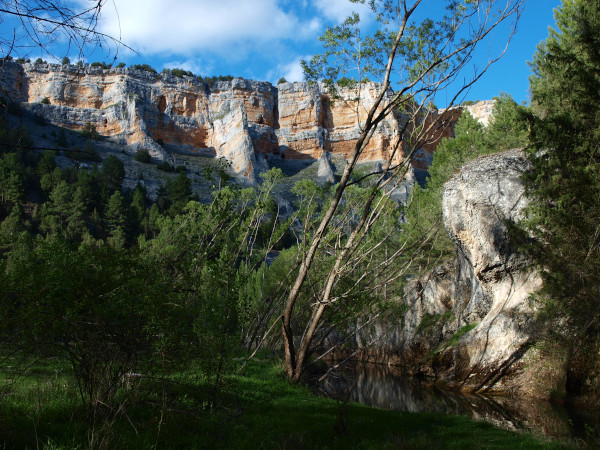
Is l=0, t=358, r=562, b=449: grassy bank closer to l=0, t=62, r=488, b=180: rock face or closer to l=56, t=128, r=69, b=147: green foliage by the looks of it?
l=0, t=62, r=488, b=180: rock face

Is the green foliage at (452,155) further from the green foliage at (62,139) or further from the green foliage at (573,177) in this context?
the green foliage at (62,139)

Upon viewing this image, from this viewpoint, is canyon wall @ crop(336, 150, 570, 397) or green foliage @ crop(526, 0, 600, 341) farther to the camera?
canyon wall @ crop(336, 150, 570, 397)

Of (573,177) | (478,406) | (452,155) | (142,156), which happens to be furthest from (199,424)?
(142,156)

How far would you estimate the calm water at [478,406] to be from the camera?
28.2 ft

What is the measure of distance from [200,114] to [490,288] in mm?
77448

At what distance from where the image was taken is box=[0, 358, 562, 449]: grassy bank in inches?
184

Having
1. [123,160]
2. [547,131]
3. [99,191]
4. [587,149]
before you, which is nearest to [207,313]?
[547,131]

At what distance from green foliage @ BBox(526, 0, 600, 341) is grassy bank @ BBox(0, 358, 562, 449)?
18.2 ft

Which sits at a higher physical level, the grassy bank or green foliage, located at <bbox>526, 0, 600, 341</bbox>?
green foliage, located at <bbox>526, 0, 600, 341</bbox>

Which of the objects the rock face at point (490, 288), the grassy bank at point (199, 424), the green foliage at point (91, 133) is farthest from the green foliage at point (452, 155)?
the green foliage at point (91, 133)

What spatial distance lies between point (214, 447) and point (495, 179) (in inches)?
562

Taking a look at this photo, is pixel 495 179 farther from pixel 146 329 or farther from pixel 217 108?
pixel 217 108

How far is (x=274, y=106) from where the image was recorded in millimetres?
88938

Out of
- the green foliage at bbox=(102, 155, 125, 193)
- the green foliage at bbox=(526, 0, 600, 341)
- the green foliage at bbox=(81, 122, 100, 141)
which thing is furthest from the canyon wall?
the green foliage at bbox=(81, 122, 100, 141)
